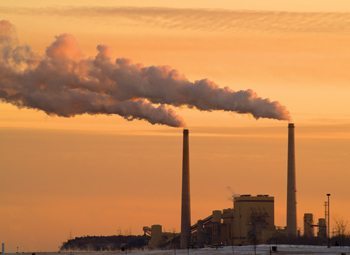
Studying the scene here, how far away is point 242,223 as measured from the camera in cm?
14188

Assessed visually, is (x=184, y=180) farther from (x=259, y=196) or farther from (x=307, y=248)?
(x=307, y=248)

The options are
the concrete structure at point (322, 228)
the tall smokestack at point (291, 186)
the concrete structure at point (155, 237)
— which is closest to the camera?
the tall smokestack at point (291, 186)

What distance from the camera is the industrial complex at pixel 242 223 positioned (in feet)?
436

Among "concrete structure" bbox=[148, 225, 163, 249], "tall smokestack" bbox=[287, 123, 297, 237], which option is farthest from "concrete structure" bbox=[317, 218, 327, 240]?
"concrete structure" bbox=[148, 225, 163, 249]


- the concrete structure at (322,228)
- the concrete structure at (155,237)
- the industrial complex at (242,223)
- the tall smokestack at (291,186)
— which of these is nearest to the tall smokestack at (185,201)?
the industrial complex at (242,223)

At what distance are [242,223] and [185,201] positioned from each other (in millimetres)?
7659

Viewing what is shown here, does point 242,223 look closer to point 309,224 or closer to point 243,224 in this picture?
point 243,224

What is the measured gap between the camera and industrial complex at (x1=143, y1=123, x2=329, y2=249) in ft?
436

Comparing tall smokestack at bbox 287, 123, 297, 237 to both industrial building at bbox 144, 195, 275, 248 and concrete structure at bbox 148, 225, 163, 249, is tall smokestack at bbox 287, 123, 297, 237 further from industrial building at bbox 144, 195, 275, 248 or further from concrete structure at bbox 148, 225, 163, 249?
concrete structure at bbox 148, 225, 163, 249

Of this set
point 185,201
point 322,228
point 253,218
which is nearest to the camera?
point 185,201

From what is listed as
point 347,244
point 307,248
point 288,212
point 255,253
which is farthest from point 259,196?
point 255,253

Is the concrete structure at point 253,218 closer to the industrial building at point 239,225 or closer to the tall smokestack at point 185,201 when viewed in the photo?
the industrial building at point 239,225

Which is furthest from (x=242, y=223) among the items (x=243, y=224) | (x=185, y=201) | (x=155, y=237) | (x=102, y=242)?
(x=102, y=242)

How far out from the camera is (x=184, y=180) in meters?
138
